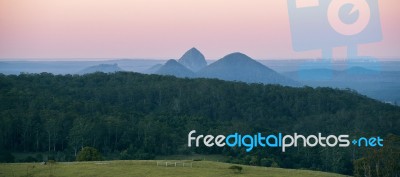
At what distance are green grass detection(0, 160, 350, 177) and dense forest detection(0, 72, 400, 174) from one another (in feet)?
30.6

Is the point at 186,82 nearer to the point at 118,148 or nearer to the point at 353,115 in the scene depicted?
the point at 353,115

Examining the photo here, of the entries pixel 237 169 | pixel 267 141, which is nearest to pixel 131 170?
pixel 237 169

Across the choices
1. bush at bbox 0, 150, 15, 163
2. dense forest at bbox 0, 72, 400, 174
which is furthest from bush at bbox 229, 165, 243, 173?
bush at bbox 0, 150, 15, 163

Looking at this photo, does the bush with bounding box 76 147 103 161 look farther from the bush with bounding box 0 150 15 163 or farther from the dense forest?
the bush with bounding box 0 150 15 163

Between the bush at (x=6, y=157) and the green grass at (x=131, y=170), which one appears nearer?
the green grass at (x=131, y=170)

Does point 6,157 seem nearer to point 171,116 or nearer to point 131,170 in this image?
point 131,170

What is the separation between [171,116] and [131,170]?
4789cm

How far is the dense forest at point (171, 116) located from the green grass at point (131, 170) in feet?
30.6

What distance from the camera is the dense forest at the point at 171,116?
2454 inches

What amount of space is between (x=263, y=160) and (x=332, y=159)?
10.7 meters

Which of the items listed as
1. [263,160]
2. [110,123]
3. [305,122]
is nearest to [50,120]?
Result: [110,123]

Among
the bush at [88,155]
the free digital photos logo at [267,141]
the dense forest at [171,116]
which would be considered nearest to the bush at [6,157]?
the dense forest at [171,116]

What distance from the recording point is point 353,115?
90.2m

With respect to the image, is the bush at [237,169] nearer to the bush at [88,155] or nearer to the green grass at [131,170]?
the green grass at [131,170]
